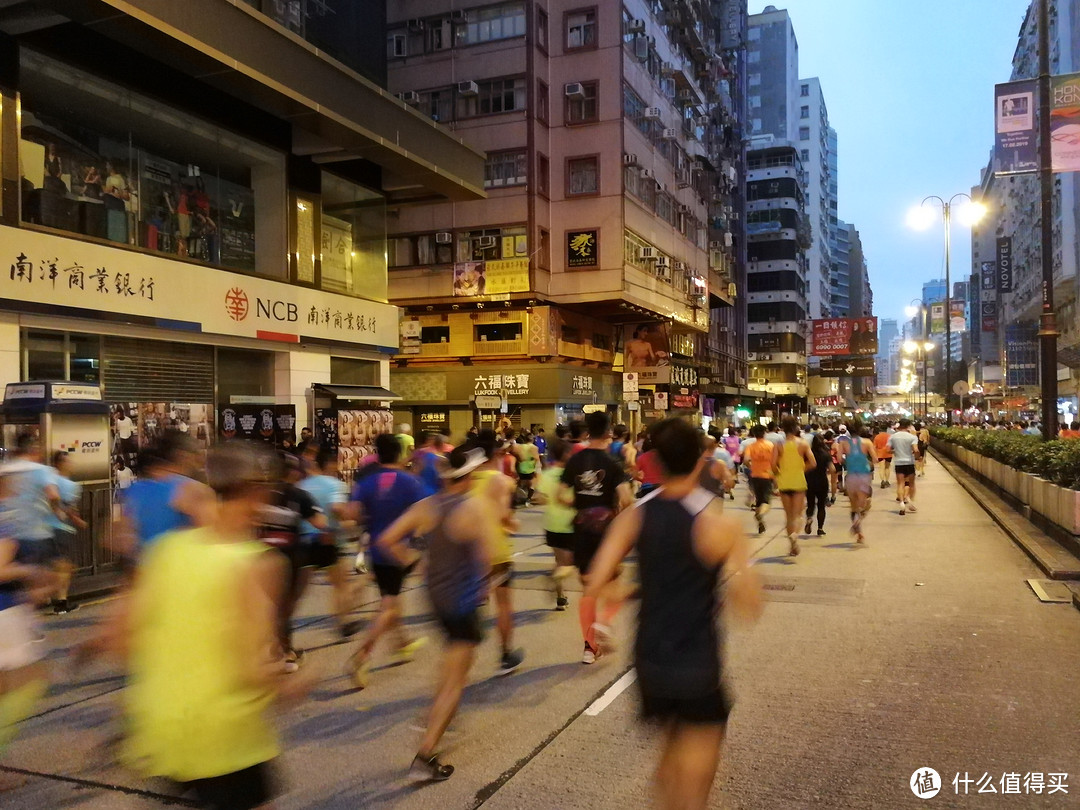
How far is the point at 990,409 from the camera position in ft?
295

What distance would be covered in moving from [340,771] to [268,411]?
1317 cm

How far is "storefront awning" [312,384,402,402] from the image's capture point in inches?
763

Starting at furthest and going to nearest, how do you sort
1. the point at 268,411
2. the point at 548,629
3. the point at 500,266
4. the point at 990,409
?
the point at 990,409
the point at 500,266
the point at 268,411
the point at 548,629

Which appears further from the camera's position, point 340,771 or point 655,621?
point 340,771

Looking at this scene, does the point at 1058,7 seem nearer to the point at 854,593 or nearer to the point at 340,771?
the point at 854,593

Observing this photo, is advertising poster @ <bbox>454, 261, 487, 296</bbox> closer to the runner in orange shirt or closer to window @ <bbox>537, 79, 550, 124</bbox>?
window @ <bbox>537, 79, 550, 124</bbox>

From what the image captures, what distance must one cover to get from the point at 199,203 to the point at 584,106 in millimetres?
20181

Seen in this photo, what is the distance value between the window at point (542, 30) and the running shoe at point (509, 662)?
102 ft

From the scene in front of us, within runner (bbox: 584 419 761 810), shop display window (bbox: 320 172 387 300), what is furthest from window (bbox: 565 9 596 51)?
runner (bbox: 584 419 761 810)

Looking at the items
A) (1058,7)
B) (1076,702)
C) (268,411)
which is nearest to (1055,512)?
(1076,702)

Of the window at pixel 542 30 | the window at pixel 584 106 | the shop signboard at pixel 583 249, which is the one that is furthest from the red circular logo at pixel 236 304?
the window at pixel 542 30

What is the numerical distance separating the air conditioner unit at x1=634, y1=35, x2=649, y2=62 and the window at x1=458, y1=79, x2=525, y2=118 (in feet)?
18.5

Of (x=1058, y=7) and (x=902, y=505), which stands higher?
(x=1058, y=7)

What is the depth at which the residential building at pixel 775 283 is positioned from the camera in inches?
3155
